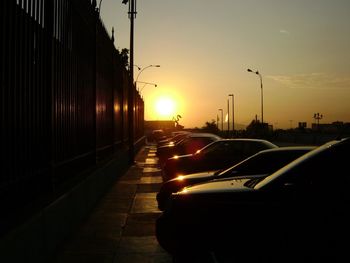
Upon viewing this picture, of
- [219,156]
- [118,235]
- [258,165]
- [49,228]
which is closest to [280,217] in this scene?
[49,228]

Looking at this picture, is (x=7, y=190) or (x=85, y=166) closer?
(x=7, y=190)

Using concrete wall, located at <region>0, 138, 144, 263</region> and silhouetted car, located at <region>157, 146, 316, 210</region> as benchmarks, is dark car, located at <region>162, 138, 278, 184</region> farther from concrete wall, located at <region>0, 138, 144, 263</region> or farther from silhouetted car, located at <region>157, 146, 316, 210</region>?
silhouetted car, located at <region>157, 146, 316, 210</region>

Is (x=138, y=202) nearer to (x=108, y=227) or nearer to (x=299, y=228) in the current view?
(x=108, y=227)

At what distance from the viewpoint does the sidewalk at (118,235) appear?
689cm

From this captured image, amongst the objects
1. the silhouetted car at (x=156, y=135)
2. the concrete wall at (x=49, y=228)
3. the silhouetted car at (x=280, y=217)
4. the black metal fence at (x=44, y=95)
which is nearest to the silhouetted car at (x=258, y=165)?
the concrete wall at (x=49, y=228)

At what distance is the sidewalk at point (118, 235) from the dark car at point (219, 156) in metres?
1.19

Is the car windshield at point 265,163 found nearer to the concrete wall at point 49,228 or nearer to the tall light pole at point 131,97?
the concrete wall at point 49,228

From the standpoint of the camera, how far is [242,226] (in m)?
4.91

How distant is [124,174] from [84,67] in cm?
940

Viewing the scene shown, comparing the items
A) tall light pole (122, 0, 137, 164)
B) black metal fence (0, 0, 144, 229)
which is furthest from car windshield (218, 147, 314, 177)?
tall light pole (122, 0, 137, 164)

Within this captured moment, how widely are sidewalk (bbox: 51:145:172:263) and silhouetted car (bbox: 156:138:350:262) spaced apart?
5.50 feet

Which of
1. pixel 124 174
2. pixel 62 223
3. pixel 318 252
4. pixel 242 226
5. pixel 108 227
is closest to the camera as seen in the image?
pixel 318 252

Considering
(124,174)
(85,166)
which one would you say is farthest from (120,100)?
(85,166)

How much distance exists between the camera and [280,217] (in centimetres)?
474
